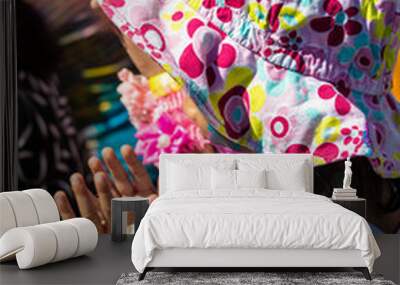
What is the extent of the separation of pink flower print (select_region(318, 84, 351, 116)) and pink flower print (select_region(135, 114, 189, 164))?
137 cm

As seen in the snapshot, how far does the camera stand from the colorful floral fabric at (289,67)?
569 cm

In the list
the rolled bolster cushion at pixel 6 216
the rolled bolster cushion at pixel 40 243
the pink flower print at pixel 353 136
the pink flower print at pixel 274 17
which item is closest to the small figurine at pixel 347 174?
the pink flower print at pixel 353 136

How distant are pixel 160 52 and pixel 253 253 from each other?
2.66 metres

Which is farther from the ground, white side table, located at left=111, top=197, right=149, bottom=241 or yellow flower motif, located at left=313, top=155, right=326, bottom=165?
yellow flower motif, located at left=313, top=155, right=326, bottom=165

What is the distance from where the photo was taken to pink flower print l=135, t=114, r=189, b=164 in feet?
19.4

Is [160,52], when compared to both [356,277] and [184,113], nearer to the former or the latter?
[184,113]

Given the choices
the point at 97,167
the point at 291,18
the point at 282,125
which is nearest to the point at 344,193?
the point at 282,125

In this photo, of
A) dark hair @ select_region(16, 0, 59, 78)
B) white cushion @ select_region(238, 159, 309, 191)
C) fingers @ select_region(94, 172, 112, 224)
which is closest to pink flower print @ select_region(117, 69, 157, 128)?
fingers @ select_region(94, 172, 112, 224)

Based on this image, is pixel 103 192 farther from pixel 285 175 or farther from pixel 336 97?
pixel 336 97

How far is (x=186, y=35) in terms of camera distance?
231 inches

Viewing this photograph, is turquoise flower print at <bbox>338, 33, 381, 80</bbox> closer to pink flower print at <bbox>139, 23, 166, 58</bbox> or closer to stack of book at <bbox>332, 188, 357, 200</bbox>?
stack of book at <bbox>332, 188, 357, 200</bbox>

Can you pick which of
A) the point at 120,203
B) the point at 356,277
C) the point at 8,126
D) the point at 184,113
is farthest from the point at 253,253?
the point at 8,126

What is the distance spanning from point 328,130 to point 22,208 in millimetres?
2879

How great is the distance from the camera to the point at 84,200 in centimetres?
604
